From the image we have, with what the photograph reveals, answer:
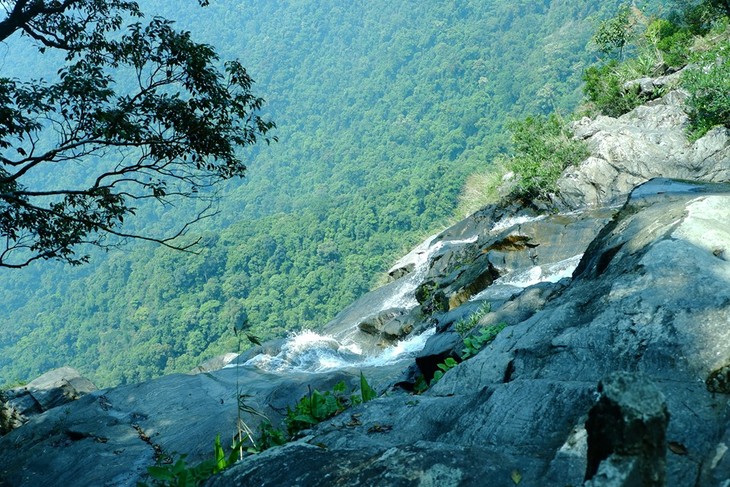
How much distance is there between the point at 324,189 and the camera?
9969 cm

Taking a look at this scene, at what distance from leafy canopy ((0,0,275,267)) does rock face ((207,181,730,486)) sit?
493 centimetres

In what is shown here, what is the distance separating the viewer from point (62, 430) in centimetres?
926

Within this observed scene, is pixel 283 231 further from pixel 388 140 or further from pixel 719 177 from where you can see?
pixel 719 177

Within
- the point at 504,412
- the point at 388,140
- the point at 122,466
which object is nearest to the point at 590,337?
the point at 504,412

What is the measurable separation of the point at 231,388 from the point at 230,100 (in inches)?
230

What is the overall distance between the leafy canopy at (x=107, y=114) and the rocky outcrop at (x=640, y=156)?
11767 millimetres

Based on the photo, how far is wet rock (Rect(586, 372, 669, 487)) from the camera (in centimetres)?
199

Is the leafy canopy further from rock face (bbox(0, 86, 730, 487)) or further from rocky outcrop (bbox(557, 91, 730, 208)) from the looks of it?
rocky outcrop (bbox(557, 91, 730, 208))

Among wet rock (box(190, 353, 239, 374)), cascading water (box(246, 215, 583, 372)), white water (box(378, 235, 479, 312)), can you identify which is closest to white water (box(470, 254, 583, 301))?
cascading water (box(246, 215, 583, 372))

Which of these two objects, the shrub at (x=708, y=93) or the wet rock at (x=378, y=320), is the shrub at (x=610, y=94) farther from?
the wet rock at (x=378, y=320)

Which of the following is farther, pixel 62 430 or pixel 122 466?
pixel 62 430

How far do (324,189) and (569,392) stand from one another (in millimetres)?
97018

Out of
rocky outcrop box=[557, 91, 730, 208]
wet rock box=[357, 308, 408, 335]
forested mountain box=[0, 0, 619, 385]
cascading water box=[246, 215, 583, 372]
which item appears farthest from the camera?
forested mountain box=[0, 0, 619, 385]

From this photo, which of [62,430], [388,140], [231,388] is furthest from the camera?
[388,140]
